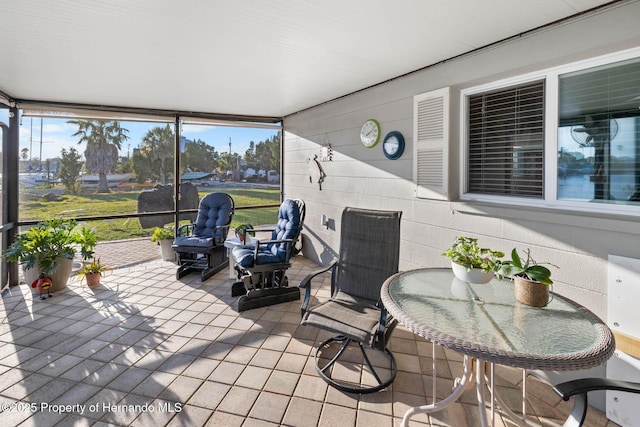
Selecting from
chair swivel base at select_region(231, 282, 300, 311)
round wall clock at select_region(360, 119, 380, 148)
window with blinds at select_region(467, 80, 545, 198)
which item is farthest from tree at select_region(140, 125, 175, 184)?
window with blinds at select_region(467, 80, 545, 198)

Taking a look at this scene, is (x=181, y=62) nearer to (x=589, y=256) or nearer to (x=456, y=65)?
(x=456, y=65)

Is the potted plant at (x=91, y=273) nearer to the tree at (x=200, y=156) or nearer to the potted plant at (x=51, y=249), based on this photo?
the potted plant at (x=51, y=249)

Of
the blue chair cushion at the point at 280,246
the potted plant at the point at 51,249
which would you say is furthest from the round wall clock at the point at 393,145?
the potted plant at the point at 51,249

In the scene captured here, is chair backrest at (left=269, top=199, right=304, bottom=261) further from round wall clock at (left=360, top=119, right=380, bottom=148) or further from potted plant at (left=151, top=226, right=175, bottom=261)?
potted plant at (left=151, top=226, right=175, bottom=261)

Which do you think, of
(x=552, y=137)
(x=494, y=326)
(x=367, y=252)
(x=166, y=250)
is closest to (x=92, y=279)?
(x=166, y=250)

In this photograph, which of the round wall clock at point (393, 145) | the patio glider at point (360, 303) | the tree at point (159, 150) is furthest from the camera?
the tree at point (159, 150)

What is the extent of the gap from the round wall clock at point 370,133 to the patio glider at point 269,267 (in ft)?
3.82

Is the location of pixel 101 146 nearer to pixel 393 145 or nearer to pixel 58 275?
pixel 58 275

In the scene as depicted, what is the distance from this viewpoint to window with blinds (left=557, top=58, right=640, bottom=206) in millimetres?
1976

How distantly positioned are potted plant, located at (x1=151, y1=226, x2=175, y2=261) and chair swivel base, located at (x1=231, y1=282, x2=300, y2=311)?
218cm

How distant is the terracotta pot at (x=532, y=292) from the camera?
64.9 inches

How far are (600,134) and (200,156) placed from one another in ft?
28.5

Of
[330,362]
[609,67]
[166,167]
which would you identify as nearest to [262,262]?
[330,362]

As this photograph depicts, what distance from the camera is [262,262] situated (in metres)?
3.50
